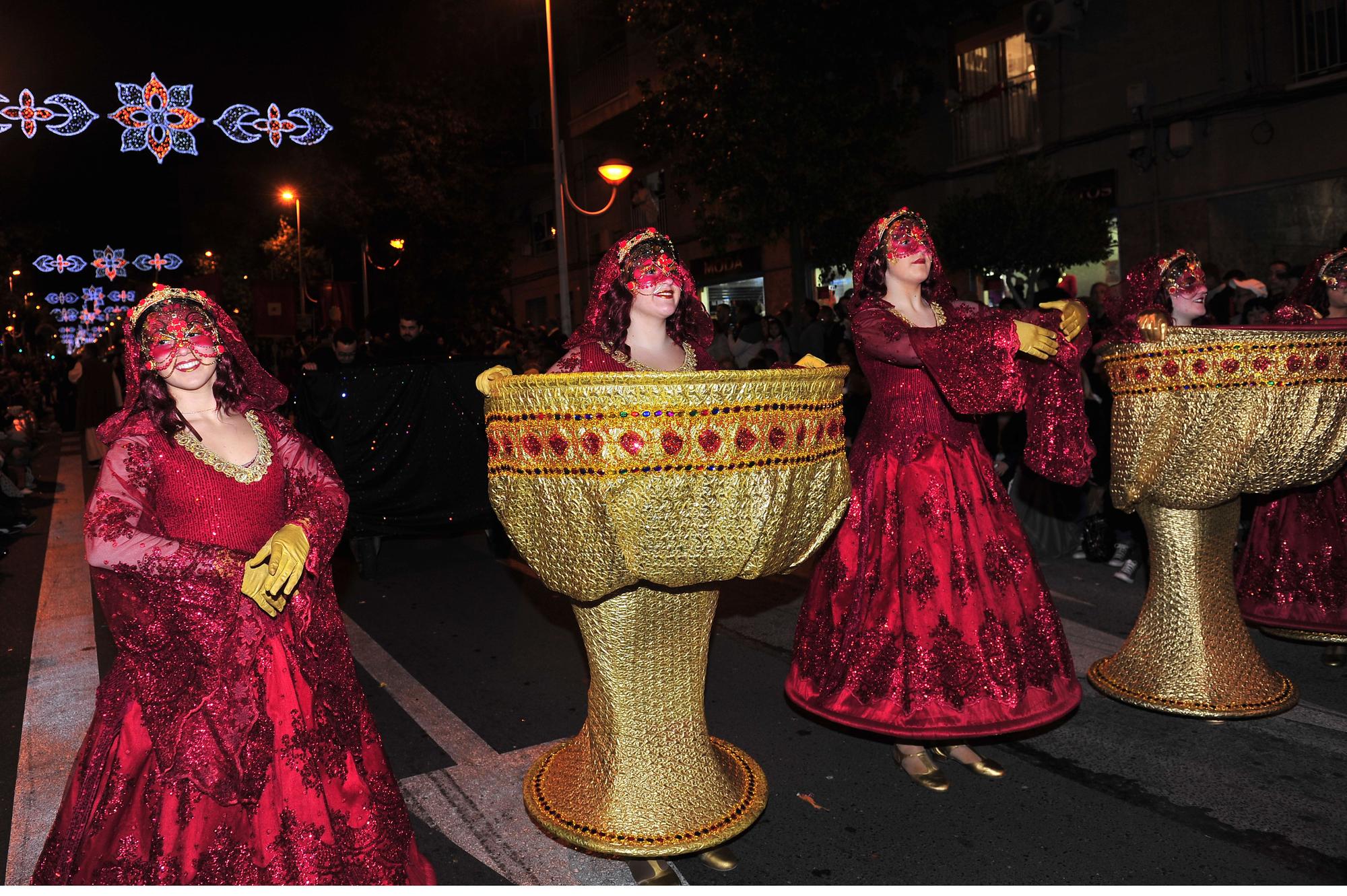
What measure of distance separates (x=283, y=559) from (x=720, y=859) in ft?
5.53

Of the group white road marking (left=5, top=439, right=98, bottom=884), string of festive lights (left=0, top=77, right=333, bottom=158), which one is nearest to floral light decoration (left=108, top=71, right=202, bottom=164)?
string of festive lights (left=0, top=77, right=333, bottom=158)

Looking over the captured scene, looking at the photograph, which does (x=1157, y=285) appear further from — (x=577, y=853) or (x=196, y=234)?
(x=196, y=234)

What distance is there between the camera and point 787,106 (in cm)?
1292

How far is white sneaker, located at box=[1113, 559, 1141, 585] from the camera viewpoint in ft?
22.4

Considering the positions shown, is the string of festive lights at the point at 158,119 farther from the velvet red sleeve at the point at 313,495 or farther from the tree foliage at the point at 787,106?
the velvet red sleeve at the point at 313,495

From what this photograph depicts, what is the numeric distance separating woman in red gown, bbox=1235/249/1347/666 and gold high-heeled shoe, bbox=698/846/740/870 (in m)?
3.35

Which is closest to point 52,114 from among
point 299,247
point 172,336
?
point 172,336

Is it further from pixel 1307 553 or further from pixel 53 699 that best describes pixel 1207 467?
pixel 53 699

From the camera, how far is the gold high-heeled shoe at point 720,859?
10.7ft

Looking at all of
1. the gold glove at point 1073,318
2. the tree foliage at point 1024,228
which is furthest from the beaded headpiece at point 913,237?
the tree foliage at point 1024,228

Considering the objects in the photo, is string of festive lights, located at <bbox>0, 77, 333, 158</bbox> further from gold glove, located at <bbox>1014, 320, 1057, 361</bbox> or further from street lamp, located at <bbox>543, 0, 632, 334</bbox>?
gold glove, located at <bbox>1014, 320, 1057, 361</bbox>

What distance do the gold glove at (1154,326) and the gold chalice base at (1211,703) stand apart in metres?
1.57

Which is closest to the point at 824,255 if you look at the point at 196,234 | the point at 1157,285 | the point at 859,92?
the point at 859,92

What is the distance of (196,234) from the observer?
51.2m
